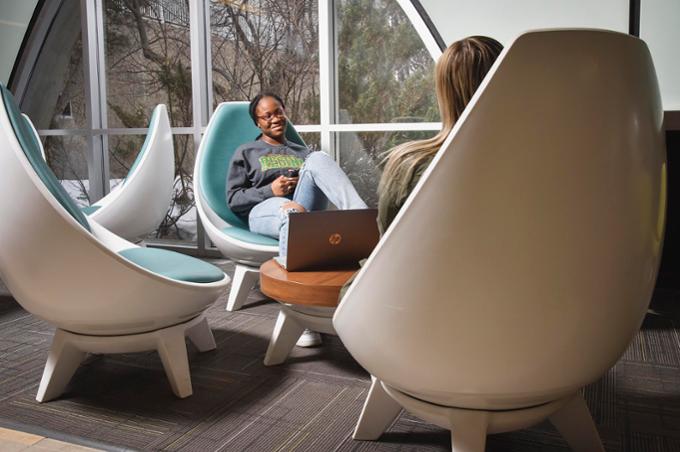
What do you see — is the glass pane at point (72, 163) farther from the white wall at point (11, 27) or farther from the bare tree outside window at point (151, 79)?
the white wall at point (11, 27)

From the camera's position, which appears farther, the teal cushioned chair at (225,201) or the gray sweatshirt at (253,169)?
the gray sweatshirt at (253,169)

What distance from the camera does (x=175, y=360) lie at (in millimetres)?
1925

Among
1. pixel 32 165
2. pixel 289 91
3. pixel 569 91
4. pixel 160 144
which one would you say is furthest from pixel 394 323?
pixel 289 91

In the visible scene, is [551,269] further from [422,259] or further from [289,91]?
[289,91]

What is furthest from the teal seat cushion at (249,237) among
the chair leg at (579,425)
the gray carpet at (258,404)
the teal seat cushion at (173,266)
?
the chair leg at (579,425)

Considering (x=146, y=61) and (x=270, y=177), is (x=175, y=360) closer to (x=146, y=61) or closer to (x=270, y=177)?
(x=270, y=177)

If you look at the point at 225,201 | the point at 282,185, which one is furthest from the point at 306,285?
the point at 225,201

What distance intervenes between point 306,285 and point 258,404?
15.6 inches

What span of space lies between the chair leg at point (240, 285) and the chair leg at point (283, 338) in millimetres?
790

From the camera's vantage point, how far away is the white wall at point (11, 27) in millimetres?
4969

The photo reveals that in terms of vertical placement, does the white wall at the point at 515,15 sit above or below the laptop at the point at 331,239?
above

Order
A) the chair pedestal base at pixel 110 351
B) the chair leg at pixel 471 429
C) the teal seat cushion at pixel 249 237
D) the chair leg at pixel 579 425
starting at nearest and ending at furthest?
the chair leg at pixel 471 429, the chair leg at pixel 579 425, the chair pedestal base at pixel 110 351, the teal seat cushion at pixel 249 237

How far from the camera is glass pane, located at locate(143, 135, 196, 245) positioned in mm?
4512

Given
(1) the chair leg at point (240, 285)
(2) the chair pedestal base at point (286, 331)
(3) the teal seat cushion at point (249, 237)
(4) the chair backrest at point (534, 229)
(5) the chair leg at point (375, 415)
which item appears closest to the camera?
(4) the chair backrest at point (534, 229)
